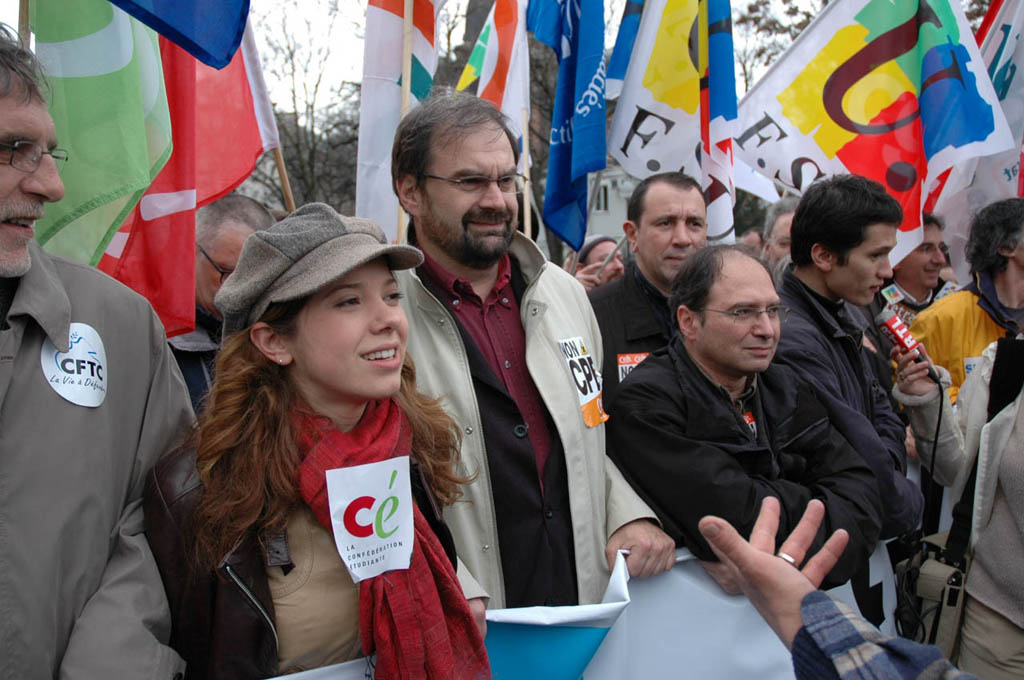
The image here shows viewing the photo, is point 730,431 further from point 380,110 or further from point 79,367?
point 380,110

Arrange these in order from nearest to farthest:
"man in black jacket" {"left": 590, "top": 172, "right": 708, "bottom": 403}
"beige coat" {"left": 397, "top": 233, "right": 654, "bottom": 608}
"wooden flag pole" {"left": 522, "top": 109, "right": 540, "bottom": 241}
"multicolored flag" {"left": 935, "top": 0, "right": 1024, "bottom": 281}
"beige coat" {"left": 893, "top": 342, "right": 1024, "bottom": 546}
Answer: "beige coat" {"left": 397, "top": 233, "right": 654, "bottom": 608}, "beige coat" {"left": 893, "top": 342, "right": 1024, "bottom": 546}, "man in black jacket" {"left": 590, "top": 172, "right": 708, "bottom": 403}, "wooden flag pole" {"left": 522, "top": 109, "right": 540, "bottom": 241}, "multicolored flag" {"left": 935, "top": 0, "right": 1024, "bottom": 281}

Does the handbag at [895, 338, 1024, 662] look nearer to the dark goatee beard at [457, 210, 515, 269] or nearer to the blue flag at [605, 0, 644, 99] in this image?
the dark goatee beard at [457, 210, 515, 269]

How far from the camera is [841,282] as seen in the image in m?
3.29

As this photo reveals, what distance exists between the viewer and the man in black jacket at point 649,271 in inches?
143

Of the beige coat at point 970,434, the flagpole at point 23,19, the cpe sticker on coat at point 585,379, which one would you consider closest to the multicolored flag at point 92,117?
the flagpole at point 23,19

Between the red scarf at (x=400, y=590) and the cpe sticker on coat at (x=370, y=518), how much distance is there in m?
0.03

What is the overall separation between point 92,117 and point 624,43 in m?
3.11

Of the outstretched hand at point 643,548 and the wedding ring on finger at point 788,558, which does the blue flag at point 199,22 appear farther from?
the wedding ring on finger at point 788,558

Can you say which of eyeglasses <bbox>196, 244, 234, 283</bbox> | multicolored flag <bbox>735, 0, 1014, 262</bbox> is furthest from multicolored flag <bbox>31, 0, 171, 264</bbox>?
multicolored flag <bbox>735, 0, 1014, 262</bbox>

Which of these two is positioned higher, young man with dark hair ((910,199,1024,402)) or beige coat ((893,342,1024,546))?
young man with dark hair ((910,199,1024,402))

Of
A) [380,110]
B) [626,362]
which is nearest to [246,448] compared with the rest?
[626,362]

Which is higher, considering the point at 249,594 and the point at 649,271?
the point at 649,271

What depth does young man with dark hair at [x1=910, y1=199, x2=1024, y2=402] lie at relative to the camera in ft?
12.7

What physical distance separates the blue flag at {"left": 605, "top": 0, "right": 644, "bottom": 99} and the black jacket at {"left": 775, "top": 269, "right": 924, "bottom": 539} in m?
1.97
